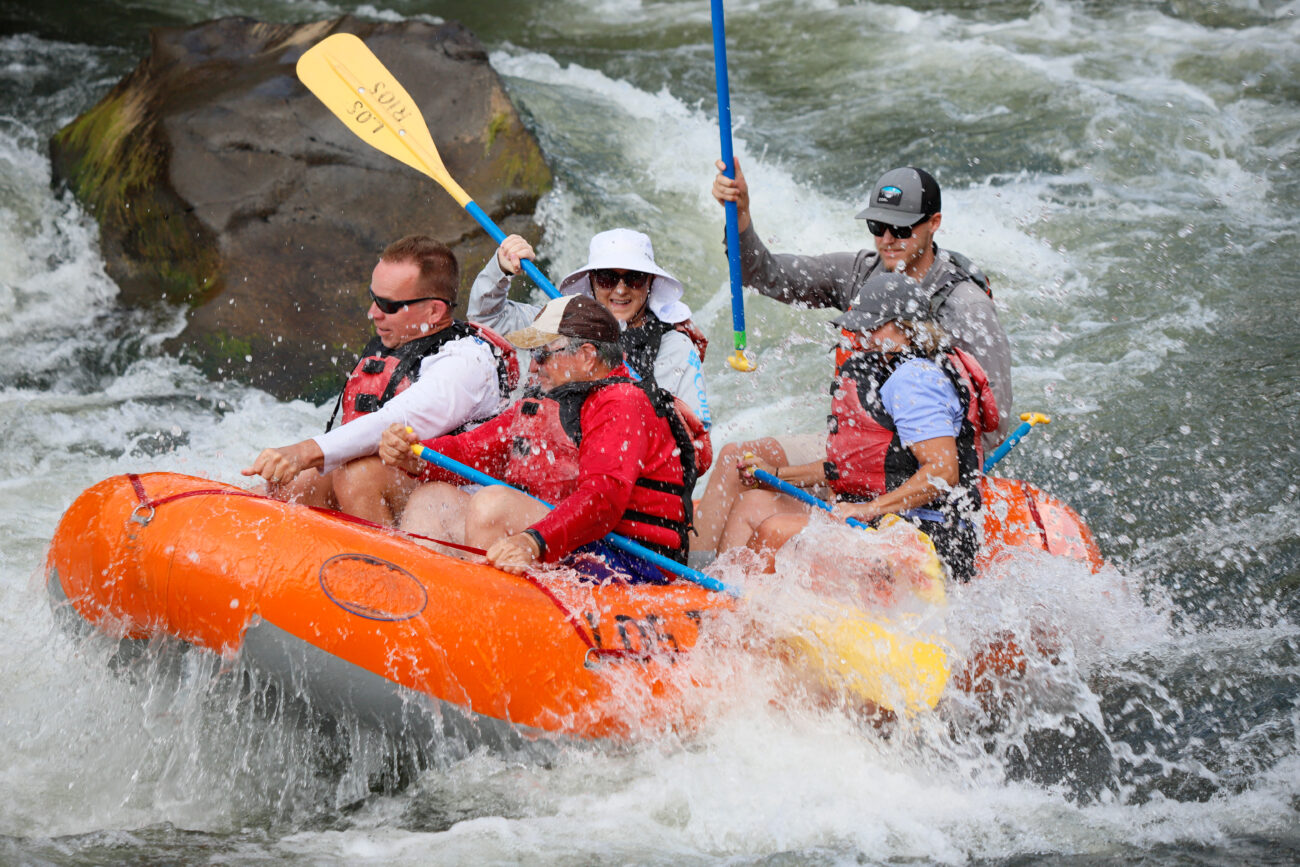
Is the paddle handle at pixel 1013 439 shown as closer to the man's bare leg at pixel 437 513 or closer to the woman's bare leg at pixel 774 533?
the woman's bare leg at pixel 774 533

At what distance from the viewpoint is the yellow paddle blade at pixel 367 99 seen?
16.1 feet

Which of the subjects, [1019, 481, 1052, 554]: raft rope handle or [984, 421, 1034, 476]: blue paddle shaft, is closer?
[1019, 481, 1052, 554]: raft rope handle

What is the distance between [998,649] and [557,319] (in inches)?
60.7

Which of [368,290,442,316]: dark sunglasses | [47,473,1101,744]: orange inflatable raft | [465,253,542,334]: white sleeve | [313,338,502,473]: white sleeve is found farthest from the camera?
[465,253,542,334]: white sleeve

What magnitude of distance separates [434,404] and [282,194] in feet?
10.2

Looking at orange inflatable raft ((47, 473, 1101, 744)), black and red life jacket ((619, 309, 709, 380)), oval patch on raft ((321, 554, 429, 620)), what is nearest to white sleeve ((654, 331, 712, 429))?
black and red life jacket ((619, 309, 709, 380))

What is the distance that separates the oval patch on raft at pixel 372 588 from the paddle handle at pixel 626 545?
373 millimetres

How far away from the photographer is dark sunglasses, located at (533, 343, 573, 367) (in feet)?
10.5

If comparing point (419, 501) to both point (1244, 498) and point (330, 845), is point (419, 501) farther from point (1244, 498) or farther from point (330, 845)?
point (1244, 498)

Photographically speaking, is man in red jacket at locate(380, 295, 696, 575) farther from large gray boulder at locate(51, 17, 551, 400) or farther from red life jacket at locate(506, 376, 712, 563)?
large gray boulder at locate(51, 17, 551, 400)

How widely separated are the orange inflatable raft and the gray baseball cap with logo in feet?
4.96

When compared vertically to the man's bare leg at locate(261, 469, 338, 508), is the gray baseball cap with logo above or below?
above

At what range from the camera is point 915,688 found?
321 cm

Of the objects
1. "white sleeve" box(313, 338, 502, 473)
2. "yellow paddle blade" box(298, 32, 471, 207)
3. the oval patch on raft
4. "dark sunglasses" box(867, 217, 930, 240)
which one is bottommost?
the oval patch on raft
